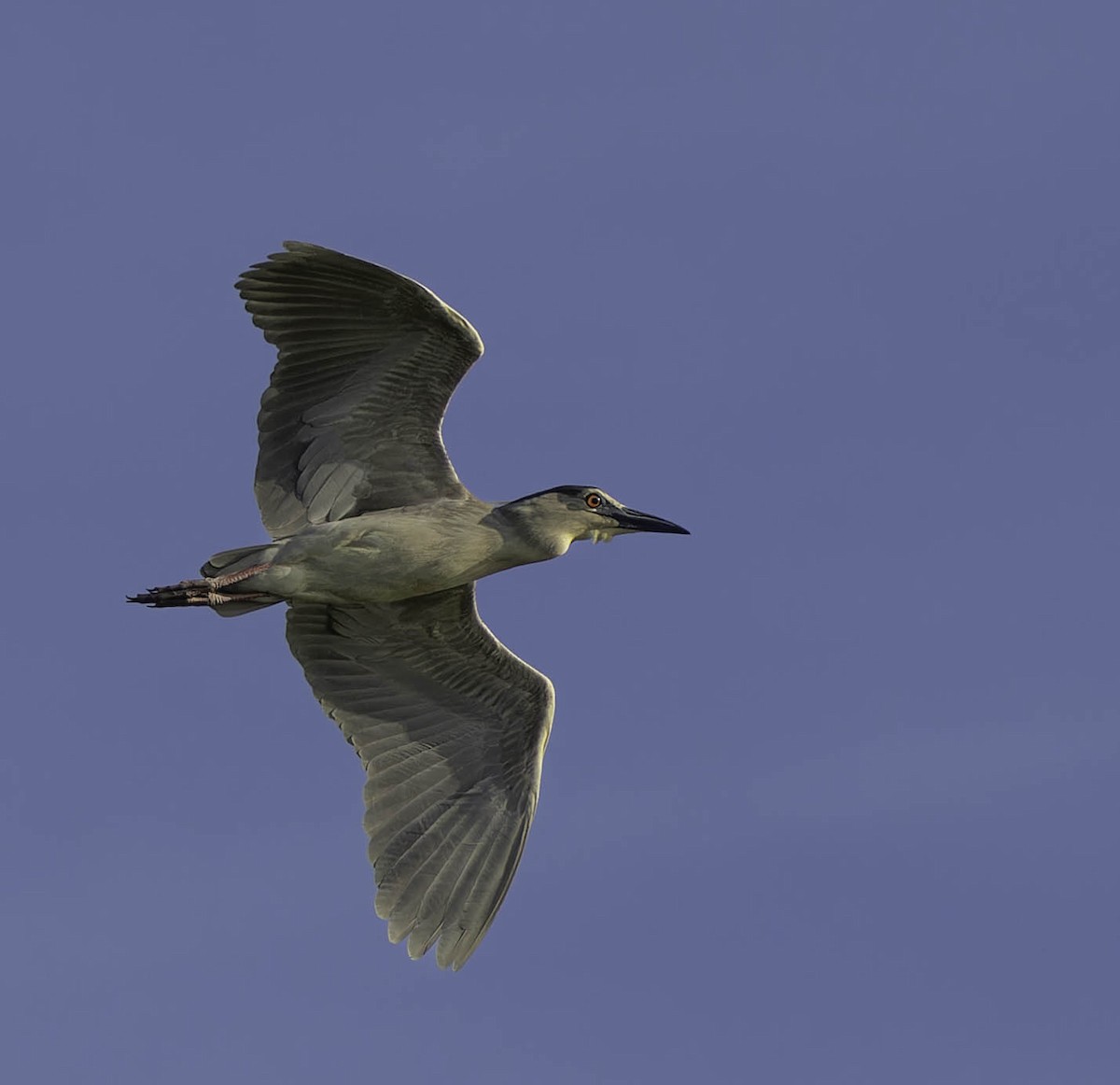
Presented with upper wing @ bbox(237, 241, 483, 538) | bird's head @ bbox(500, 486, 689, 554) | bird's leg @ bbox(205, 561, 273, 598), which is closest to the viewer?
bird's leg @ bbox(205, 561, 273, 598)

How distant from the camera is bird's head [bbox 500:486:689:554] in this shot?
14.7 meters

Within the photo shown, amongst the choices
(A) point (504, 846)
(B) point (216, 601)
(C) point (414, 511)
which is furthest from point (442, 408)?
(A) point (504, 846)

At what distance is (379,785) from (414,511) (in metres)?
2.03

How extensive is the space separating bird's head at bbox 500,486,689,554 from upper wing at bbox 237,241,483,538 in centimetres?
54

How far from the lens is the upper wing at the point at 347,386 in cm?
1425

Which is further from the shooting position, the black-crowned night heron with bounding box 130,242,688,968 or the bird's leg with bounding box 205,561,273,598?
the black-crowned night heron with bounding box 130,242,688,968

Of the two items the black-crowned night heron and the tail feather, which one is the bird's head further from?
the tail feather

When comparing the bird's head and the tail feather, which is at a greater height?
the bird's head

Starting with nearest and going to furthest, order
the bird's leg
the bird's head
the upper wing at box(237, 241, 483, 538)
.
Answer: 1. the bird's leg
2. the upper wing at box(237, 241, 483, 538)
3. the bird's head

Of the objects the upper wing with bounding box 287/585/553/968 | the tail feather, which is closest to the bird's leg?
the tail feather

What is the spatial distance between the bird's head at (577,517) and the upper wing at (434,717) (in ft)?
2.72

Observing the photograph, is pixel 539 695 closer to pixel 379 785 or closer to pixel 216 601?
pixel 379 785

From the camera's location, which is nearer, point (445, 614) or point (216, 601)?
point (216, 601)

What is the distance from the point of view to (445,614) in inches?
598
